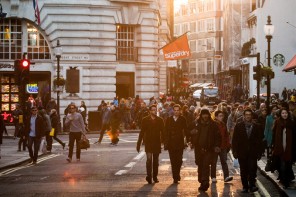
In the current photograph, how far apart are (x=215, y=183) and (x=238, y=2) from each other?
80002 mm

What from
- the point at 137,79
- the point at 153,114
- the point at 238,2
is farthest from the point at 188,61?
the point at 153,114

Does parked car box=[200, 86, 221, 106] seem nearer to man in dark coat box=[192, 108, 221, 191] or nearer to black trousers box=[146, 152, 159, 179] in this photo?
black trousers box=[146, 152, 159, 179]

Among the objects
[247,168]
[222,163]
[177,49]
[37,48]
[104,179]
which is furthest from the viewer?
[37,48]

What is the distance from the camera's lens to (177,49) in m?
47.7

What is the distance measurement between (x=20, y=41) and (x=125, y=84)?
22.7ft

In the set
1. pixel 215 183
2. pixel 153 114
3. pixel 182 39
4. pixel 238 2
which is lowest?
pixel 215 183

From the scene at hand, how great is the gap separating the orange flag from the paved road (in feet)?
66.5

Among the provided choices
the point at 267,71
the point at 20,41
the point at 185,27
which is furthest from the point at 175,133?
the point at 185,27

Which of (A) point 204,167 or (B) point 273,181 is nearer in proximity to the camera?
(A) point 204,167

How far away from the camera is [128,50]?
4969 centimetres

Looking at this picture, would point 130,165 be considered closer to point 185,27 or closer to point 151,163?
point 151,163

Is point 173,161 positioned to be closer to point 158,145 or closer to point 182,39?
point 158,145

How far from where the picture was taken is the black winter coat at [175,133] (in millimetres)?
18906

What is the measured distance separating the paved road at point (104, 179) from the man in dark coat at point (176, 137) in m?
0.58
